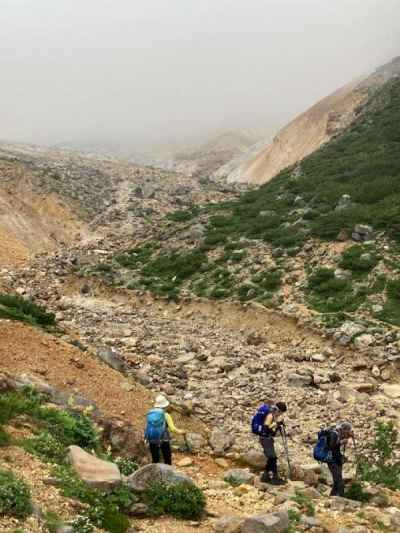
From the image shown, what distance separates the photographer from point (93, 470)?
26.8 feet

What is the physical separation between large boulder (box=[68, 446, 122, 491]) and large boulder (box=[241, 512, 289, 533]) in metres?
1.82

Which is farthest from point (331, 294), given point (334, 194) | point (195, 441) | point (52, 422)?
point (52, 422)

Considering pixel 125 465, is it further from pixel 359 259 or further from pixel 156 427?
pixel 359 259

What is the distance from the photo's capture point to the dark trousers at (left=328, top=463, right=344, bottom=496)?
32.9 ft

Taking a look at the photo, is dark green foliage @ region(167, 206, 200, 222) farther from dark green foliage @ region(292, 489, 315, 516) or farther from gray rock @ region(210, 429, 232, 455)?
dark green foliage @ region(292, 489, 315, 516)

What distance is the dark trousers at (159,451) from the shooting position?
999 cm

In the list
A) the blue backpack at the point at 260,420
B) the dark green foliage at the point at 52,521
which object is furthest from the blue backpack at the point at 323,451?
the dark green foliage at the point at 52,521

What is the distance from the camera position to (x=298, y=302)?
70.0 ft

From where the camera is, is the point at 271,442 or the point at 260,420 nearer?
the point at 271,442

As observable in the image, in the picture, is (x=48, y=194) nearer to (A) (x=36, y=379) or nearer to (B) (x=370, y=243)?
(B) (x=370, y=243)

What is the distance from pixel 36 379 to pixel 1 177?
35759mm

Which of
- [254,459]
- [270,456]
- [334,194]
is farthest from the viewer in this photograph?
[334,194]

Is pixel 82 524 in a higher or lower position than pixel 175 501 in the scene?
higher

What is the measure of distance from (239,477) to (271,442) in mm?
854
